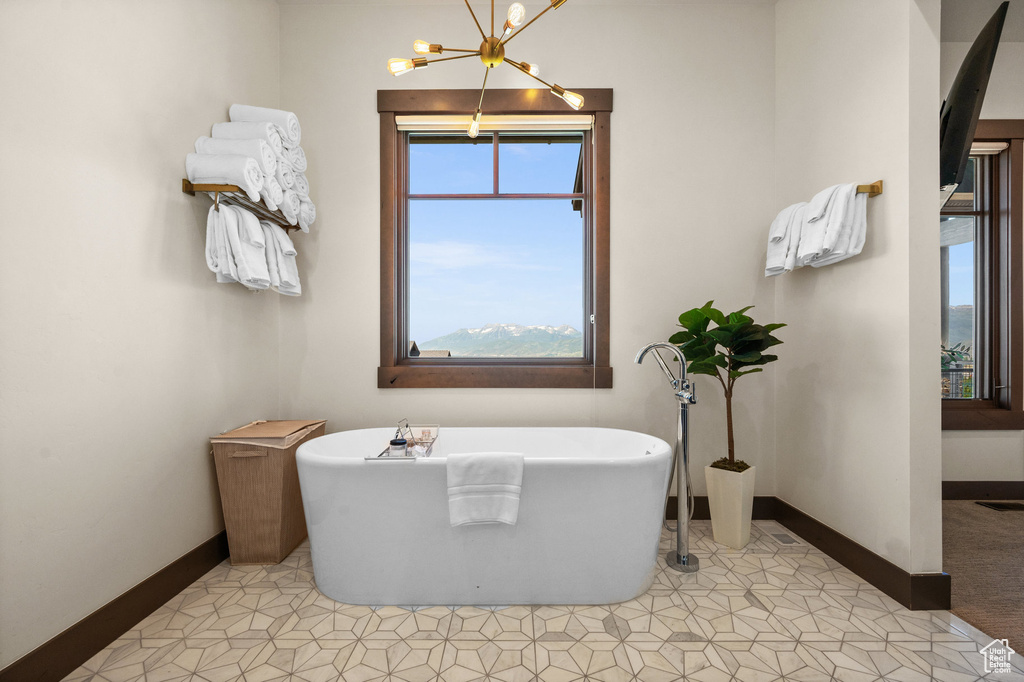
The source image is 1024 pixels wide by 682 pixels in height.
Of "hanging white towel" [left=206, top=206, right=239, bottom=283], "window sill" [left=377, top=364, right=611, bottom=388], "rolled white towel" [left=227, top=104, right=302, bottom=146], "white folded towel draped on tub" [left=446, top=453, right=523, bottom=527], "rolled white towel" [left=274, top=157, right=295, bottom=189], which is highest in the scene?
"rolled white towel" [left=227, top=104, right=302, bottom=146]

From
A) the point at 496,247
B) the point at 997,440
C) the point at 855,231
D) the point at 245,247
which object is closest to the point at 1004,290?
the point at 997,440

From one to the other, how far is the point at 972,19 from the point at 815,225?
1793 millimetres

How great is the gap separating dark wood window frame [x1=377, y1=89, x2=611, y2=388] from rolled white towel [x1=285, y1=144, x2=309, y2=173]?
1.43 ft

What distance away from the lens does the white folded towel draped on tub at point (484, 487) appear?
1579 mm

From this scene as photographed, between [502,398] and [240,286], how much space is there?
146 centimetres

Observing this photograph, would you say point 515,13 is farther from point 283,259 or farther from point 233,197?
point 283,259

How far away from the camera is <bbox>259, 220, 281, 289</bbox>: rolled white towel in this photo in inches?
80.4

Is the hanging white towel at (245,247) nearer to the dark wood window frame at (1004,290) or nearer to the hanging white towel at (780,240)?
the hanging white towel at (780,240)

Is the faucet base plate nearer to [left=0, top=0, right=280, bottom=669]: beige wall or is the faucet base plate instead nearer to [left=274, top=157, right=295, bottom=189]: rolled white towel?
[left=0, top=0, right=280, bottom=669]: beige wall

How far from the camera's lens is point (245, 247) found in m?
1.86

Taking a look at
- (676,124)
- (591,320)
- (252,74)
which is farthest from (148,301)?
(676,124)

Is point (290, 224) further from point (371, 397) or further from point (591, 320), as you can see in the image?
point (591, 320)

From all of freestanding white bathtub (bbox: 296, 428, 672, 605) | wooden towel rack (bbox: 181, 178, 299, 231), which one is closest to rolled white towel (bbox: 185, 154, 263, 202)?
wooden towel rack (bbox: 181, 178, 299, 231)

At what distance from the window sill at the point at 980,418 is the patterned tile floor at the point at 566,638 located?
1646 mm
